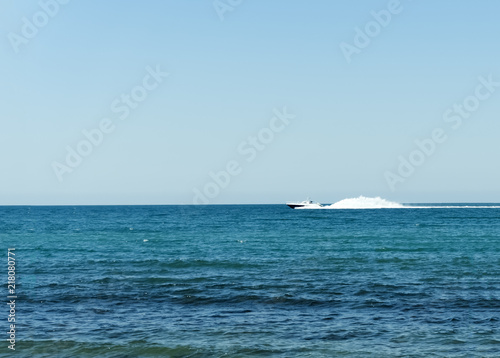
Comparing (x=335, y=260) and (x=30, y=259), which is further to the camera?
(x=30, y=259)

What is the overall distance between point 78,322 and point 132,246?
126 feet

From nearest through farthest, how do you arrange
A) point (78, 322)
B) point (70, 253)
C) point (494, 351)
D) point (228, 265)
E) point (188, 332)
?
point (494, 351), point (188, 332), point (78, 322), point (228, 265), point (70, 253)

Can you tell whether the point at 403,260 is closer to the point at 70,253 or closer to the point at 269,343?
the point at 269,343

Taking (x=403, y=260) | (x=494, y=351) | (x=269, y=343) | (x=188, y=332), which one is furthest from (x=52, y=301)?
(x=403, y=260)

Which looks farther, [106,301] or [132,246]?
[132,246]

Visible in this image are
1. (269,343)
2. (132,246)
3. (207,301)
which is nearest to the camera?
(269,343)

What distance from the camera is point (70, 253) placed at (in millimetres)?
54438

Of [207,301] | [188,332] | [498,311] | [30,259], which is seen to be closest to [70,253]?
[30,259]

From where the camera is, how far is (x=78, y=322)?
24109 mm

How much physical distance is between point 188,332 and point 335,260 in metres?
25.5

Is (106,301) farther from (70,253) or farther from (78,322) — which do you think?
(70,253)

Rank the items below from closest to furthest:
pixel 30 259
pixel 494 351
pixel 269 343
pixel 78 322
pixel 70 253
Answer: pixel 494 351
pixel 269 343
pixel 78 322
pixel 30 259
pixel 70 253

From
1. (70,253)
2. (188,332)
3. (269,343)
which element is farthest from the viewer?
(70,253)

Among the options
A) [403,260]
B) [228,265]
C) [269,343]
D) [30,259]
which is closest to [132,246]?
[30,259]
